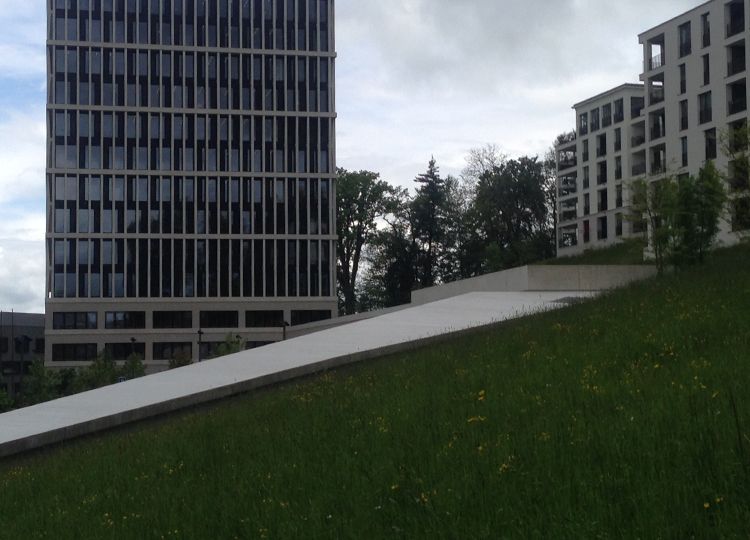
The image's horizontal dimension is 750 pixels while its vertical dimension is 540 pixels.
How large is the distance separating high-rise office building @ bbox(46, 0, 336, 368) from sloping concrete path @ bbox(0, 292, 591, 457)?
5860 centimetres

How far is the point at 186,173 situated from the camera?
83.9m

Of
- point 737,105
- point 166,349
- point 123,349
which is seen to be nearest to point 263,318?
point 166,349

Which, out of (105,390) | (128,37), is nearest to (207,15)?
→ (128,37)

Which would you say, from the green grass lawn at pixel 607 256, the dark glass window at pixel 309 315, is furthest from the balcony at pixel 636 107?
the dark glass window at pixel 309 315

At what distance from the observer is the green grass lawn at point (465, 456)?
666cm

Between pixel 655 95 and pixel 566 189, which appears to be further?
pixel 566 189

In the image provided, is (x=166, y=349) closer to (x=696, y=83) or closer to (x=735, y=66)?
(x=696, y=83)

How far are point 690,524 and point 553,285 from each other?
27077mm

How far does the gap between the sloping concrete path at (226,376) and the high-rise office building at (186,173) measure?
58.6 meters

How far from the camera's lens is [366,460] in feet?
29.2

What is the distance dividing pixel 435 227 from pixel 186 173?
2145cm

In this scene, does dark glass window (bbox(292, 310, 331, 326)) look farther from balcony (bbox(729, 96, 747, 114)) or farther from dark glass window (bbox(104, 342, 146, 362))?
balcony (bbox(729, 96, 747, 114))

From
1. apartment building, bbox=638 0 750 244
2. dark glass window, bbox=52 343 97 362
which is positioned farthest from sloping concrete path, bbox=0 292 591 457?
dark glass window, bbox=52 343 97 362

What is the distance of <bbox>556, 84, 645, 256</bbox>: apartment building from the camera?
266 feet
